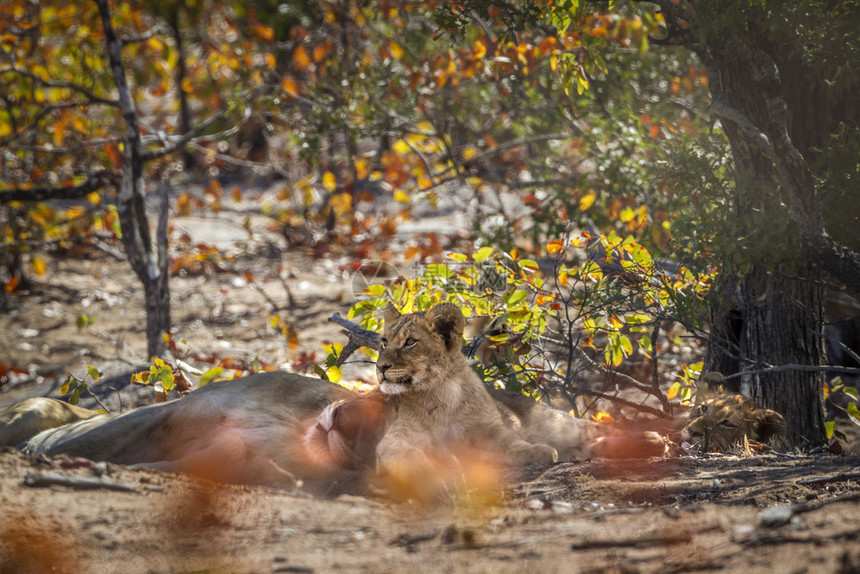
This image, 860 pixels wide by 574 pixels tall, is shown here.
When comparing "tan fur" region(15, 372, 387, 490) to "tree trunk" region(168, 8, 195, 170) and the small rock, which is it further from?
"tree trunk" region(168, 8, 195, 170)

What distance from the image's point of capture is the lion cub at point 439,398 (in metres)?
3.94

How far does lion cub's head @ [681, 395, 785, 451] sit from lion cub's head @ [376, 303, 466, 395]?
56.9 inches

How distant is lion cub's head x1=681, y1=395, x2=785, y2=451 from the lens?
461 cm

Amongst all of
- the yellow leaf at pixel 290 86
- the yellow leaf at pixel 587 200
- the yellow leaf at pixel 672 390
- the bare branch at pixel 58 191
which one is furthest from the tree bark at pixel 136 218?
the yellow leaf at pixel 672 390

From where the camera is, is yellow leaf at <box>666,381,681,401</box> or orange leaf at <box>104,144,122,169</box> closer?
yellow leaf at <box>666,381,681,401</box>

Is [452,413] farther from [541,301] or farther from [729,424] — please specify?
[541,301]

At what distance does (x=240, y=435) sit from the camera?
4180 millimetres

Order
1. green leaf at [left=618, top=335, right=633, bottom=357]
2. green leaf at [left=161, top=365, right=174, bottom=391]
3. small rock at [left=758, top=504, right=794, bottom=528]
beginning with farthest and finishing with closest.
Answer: green leaf at [left=618, top=335, right=633, bottom=357] < green leaf at [left=161, top=365, right=174, bottom=391] < small rock at [left=758, top=504, right=794, bottom=528]

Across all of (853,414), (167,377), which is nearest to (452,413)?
(167,377)

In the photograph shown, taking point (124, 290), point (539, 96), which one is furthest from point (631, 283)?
point (124, 290)

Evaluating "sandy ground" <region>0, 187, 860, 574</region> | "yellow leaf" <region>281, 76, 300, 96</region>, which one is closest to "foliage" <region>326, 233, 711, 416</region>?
"sandy ground" <region>0, 187, 860, 574</region>

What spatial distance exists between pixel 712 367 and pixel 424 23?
257 inches

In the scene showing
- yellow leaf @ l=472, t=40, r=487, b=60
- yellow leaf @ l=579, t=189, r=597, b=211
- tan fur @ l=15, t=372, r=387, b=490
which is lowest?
tan fur @ l=15, t=372, r=387, b=490

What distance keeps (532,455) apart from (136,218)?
204 inches
